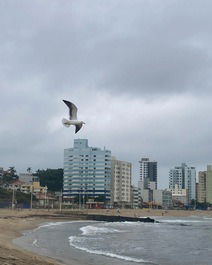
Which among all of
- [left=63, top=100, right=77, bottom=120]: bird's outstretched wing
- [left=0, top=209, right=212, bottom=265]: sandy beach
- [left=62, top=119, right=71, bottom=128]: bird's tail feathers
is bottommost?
[left=0, top=209, right=212, bottom=265]: sandy beach

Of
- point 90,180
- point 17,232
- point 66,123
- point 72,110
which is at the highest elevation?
point 72,110

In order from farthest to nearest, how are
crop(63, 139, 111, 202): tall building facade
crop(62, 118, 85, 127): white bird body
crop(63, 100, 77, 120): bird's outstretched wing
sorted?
crop(63, 139, 111, 202): tall building facade → crop(62, 118, 85, 127): white bird body → crop(63, 100, 77, 120): bird's outstretched wing

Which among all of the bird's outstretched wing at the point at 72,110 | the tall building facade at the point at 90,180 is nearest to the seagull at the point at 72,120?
the bird's outstretched wing at the point at 72,110

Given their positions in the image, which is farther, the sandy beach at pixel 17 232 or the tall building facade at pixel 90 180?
the tall building facade at pixel 90 180

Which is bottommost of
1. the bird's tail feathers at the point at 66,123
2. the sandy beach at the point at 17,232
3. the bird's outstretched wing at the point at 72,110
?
the sandy beach at the point at 17,232

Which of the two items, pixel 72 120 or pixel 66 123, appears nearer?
pixel 72 120

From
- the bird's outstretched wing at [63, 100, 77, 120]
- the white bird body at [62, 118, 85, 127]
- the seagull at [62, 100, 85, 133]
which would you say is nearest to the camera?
the bird's outstretched wing at [63, 100, 77, 120]

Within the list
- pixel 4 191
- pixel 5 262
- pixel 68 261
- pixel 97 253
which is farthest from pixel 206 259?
pixel 4 191

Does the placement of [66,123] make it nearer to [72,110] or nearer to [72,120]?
[72,120]

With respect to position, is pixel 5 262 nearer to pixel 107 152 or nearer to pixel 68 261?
pixel 68 261

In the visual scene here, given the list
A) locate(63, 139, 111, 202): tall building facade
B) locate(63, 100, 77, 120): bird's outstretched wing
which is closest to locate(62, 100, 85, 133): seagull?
locate(63, 100, 77, 120): bird's outstretched wing

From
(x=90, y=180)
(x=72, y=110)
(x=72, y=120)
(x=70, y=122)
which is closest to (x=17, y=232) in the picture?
(x=70, y=122)

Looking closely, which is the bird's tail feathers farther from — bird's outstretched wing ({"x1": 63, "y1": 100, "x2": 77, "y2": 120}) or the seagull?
bird's outstretched wing ({"x1": 63, "y1": 100, "x2": 77, "y2": 120})

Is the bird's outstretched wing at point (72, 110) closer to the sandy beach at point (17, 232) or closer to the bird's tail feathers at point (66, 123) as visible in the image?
the bird's tail feathers at point (66, 123)
